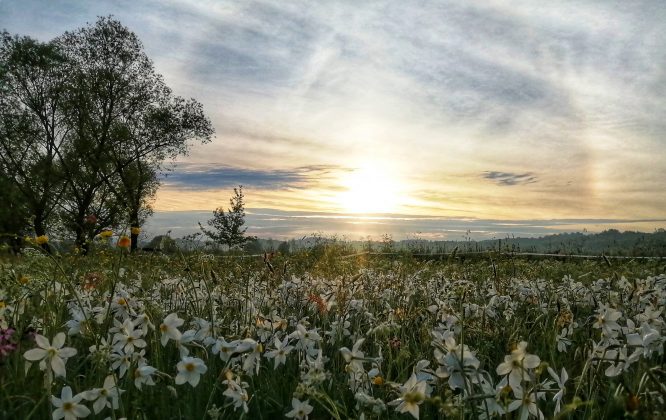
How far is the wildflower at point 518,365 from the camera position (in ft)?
7.16

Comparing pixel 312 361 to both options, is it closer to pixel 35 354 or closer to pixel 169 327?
pixel 169 327

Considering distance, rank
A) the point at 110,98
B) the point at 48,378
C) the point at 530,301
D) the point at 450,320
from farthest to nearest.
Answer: the point at 110,98 → the point at 530,301 → the point at 450,320 → the point at 48,378

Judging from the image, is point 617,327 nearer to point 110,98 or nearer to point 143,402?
point 143,402

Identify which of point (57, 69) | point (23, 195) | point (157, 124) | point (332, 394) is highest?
point (57, 69)

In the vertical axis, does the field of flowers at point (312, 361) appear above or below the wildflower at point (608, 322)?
below

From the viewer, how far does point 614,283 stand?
713 cm

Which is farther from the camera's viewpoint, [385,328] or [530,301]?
[530,301]

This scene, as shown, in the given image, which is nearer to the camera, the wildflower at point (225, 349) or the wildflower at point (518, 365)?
the wildflower at point (518, 365)

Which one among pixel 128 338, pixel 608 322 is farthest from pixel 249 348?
pixel 608 322

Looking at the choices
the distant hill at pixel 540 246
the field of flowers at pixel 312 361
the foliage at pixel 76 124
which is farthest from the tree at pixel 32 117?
the field of flowers at pixel 312 361

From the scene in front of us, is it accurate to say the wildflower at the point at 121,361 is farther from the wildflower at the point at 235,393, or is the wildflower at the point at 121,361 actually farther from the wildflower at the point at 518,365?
the wildflower at the point at 518,365

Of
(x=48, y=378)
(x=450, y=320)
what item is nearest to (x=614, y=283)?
(x=450, y=320)

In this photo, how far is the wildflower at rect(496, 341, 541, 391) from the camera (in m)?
2.18

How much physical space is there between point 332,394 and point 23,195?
41020 millimetres
